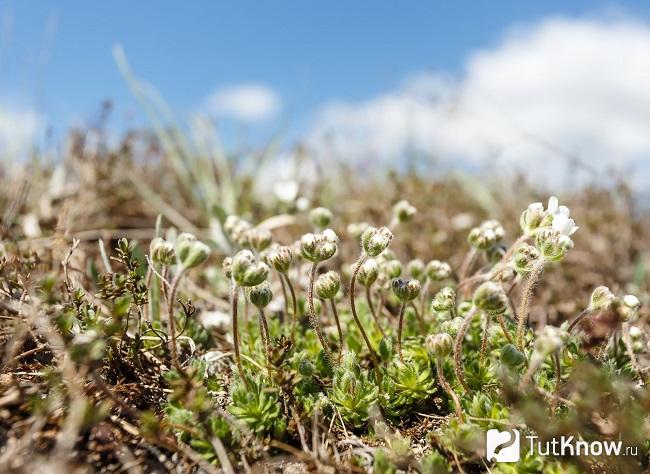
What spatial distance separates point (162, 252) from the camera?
1699 mm

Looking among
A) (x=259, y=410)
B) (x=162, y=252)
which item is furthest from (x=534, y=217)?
(x=162, y=252)

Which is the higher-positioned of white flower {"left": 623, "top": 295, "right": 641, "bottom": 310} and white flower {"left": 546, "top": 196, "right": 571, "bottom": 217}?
white flower {"left": 546, "top": 196, "right": 571, "bottom": 217}

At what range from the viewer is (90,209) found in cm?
395

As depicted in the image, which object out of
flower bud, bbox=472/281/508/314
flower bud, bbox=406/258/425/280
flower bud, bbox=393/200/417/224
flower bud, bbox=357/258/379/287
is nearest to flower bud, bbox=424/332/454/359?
flower bud, bbox=472/281/508/314

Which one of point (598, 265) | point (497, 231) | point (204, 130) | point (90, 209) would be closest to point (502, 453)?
point (497, 231)

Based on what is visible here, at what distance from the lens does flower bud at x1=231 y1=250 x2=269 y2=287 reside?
1525 mm

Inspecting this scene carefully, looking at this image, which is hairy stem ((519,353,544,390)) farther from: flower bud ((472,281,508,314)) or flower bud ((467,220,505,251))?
flower bud ((467,220,505,251))

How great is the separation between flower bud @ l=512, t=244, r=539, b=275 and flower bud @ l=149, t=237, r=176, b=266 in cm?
111

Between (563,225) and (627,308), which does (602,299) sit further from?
(563,225)

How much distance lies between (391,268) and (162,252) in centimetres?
93

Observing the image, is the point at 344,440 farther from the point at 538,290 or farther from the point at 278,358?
the point at 538,290

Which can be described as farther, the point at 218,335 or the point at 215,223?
the point at 215,223

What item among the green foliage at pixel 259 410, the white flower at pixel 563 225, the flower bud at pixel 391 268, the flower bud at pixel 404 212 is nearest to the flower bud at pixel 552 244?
the white flower at pixel 563 225

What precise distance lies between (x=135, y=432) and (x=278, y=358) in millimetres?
434
